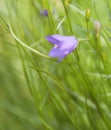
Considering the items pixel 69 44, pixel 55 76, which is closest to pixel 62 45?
pixel 69 44

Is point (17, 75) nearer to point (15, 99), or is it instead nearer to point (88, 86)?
point (15, 99)

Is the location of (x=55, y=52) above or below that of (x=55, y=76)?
above

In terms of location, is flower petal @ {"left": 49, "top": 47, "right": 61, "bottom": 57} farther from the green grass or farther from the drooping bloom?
the green grass

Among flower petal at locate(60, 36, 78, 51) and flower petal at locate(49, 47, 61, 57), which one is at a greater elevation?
flower petal at locate(60, 36, 78, 51)

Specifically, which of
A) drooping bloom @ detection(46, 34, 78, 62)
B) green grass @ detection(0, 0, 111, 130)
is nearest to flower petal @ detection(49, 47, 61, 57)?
drooping bloom @ detection(46, 34, 78, 62)

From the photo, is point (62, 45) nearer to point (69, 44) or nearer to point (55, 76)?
point (69, 44)

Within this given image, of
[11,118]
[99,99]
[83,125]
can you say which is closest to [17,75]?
[11,118]
